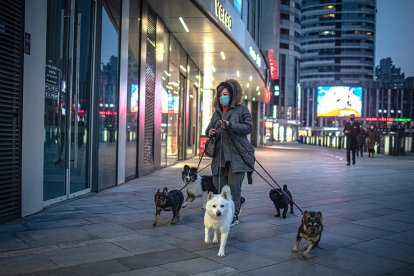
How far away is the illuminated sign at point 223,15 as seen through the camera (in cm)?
1232

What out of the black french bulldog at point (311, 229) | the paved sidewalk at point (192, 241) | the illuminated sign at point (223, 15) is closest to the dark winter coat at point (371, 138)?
the illuminated sign at point (223, 15)

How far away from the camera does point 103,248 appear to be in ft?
16.0

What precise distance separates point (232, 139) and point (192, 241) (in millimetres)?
1442

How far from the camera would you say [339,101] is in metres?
57.6

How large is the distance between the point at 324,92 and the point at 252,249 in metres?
56.1

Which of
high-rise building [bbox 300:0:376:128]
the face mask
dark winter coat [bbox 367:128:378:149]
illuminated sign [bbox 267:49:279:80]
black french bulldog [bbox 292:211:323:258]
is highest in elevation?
high-rise building [bbox 300:0:376:128]

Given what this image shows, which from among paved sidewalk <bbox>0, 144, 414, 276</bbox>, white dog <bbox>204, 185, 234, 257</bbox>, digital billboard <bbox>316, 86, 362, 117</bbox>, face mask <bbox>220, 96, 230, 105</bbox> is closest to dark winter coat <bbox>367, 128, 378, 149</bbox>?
paved sidewalk <bbox>0, 144, 414, 276</bbox>

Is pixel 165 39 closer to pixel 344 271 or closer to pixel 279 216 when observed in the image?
pixel 279 216

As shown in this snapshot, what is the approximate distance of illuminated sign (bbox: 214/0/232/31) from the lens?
40.4ft

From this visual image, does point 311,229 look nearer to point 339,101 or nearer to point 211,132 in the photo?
point 211,132

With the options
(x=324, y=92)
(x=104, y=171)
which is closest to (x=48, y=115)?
(x=104, y=171)

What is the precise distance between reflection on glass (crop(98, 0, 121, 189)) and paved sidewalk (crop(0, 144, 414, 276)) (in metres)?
1.29

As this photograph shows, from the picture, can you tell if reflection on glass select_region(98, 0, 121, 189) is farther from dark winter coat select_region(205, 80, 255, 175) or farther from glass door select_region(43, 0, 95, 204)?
dark winter coat select_region(205, 80, 255, 175)

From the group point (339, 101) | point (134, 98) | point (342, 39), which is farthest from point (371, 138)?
point (342, 39)
